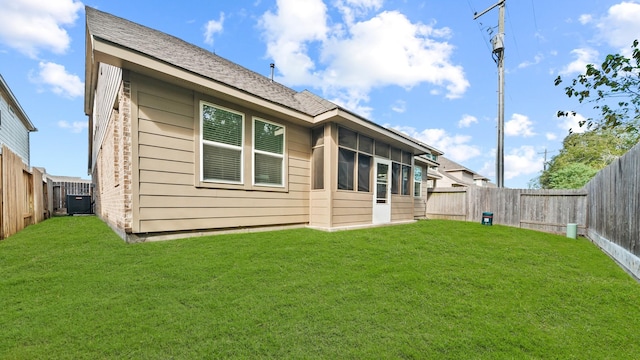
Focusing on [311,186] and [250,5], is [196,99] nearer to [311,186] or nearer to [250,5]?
[311,186]

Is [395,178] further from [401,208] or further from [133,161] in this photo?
[133,161]

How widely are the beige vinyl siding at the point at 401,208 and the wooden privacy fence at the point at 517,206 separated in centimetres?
327

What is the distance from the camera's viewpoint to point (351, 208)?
23.7 feet

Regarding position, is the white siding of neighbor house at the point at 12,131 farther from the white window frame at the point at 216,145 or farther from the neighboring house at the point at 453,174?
the neighboring house at the point at 453,174

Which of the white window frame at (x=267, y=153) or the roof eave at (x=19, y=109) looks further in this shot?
the roof eave at (x=19, y=109)

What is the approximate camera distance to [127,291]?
8.92ft

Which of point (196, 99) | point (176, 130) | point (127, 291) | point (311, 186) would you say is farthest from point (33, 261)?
point (311, 186)

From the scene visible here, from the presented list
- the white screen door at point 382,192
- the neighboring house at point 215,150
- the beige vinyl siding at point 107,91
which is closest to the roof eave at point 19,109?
the neighboring house at point 215,150

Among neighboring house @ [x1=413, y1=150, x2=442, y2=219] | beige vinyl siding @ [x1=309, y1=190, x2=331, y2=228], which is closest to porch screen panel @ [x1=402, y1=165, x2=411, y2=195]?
neighboring house @ [x1=413, y1=150, x2=442, y2=219]

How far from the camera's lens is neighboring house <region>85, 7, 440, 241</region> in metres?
4.21

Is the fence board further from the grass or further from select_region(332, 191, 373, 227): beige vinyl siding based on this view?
select_region(332, 191, 373, 227): beige vinyl siding

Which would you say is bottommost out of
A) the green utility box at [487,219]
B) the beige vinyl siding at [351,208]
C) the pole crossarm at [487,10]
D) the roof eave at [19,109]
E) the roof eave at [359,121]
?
the green utility box at [487,219]

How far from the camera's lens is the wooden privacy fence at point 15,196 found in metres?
4.79

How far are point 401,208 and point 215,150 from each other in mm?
6944
